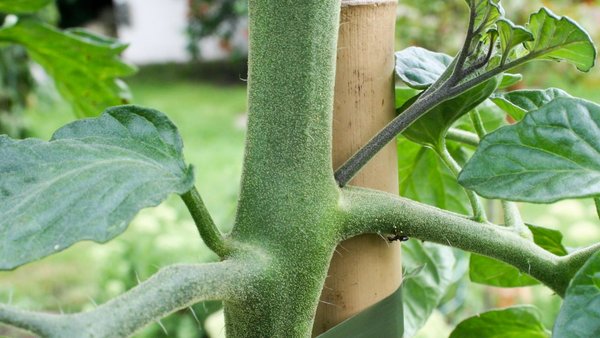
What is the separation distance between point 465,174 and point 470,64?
3.3 inches

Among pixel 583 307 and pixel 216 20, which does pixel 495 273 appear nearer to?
pixel 583 307

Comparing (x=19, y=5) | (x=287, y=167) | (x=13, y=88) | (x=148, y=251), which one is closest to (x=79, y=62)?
(x=19, y=5)

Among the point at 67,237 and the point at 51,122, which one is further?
the point at 51,122

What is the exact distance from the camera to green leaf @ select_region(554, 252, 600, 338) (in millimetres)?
401

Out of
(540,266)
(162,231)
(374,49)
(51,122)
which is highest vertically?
(374,49)

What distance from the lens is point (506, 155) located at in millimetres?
445

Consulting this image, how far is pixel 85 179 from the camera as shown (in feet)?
1.32

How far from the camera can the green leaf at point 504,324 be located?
0.66m

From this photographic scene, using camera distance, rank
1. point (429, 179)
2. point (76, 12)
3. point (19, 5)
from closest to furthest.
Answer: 1. point (429, 179)
2. point (19, 5)
3. point (76, 12)

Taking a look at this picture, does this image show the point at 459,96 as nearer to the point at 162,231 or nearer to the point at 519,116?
the point at 519,116

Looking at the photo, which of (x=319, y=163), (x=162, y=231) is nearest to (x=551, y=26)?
(x=319, y=163)

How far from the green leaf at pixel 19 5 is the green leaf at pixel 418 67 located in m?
0.51

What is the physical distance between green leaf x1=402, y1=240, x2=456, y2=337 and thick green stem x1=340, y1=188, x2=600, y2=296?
0.62 ft

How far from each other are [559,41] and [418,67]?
108 millimetres
